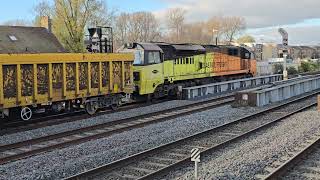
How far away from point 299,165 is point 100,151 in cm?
492

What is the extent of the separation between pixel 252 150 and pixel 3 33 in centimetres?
2620

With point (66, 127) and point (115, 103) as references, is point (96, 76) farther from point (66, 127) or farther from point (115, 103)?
point (66, 127)

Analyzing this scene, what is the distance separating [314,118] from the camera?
1653cm

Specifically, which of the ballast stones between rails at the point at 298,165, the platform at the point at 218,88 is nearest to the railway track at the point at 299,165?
the ballast stones between rails at the point at 298,165

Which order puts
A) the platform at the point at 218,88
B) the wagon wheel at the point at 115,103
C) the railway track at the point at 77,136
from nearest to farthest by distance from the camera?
the railway track at the point at 77,136 → the wagon wheel at the point at 115,103 → the platform at the point at 218,88

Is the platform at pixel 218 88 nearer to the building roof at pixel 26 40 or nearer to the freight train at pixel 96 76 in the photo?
the freight train at pixel 96 76

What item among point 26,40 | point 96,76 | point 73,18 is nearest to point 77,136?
point 96,76

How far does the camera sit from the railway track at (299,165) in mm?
8672

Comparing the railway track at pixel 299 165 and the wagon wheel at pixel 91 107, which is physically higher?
the wagon wheel at pixel 91 107

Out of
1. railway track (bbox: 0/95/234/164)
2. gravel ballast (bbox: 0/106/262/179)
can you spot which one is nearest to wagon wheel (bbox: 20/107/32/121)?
railway track (bbox: 0/95/234/164)

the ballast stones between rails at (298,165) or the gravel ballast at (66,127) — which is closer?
the ballast stones between rails at (298,165)

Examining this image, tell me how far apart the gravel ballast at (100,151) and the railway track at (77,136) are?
0.36m

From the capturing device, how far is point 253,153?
10.6 m

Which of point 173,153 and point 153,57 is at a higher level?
point 153,57
